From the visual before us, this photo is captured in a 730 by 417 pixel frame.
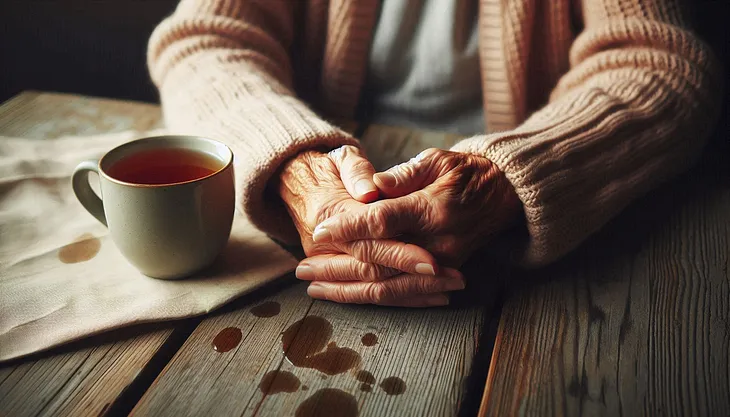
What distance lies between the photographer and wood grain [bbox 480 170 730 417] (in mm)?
522

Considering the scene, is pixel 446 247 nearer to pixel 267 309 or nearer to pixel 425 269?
pixel 425 269

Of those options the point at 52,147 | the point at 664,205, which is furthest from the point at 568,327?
the point at 52,147

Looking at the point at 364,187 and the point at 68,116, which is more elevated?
the point at 364,187

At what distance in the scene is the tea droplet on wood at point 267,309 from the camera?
0.62 metres

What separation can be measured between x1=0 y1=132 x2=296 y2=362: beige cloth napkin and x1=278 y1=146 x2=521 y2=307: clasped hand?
8cm

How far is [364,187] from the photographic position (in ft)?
2.12

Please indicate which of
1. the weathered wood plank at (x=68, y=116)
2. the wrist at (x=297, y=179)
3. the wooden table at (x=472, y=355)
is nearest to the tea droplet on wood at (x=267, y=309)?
the wooden table at (x=472, y=355)

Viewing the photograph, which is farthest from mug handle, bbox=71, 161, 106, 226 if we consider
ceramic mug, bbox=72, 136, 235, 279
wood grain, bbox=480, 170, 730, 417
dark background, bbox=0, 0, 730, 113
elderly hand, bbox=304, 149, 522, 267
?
dark background, bbox=0, 0, 730, 113

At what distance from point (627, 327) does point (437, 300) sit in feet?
0.64

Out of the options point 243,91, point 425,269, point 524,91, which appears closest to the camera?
point 425,269

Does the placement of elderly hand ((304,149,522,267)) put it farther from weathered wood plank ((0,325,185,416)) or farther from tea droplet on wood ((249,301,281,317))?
weathered wood plank ((0,325,185,416))

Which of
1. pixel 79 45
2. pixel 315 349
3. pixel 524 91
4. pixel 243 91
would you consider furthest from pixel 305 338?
pixel 79 45

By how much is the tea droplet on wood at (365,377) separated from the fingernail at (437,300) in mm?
124

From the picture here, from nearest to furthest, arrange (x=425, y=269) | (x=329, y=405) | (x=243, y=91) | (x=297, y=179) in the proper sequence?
(x=329, y=405) → (x=425, y=269) → (x=297, y=179) → (x=243, y=91)
